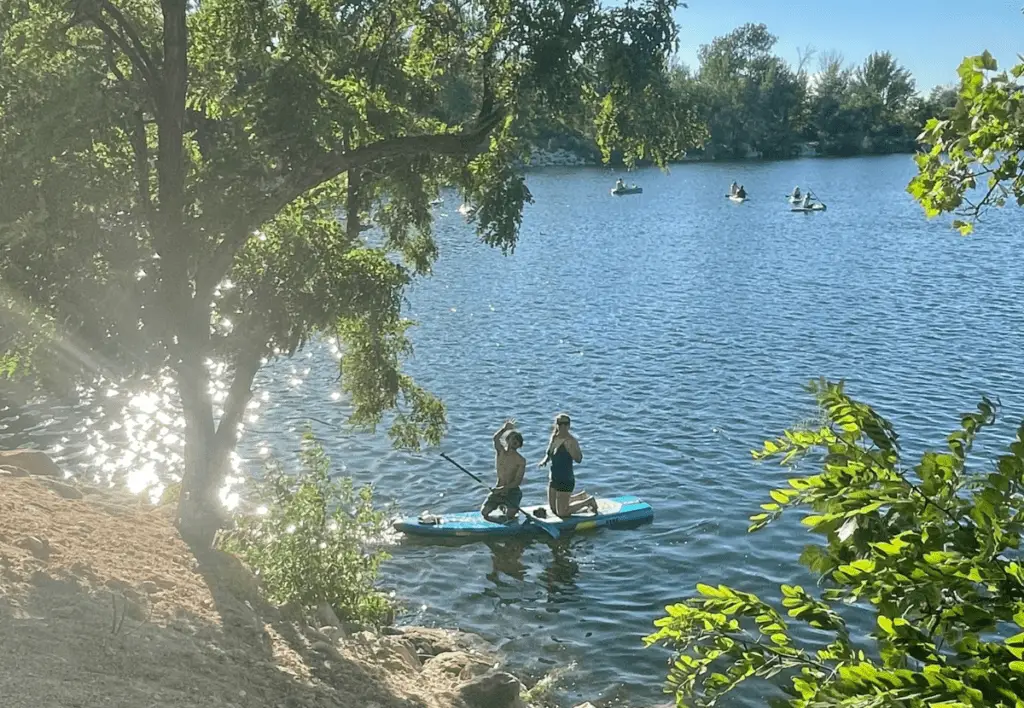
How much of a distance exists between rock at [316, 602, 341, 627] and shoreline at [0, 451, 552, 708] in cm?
2

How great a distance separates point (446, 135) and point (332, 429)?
12934mm

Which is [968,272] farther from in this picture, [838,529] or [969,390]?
[838,529]

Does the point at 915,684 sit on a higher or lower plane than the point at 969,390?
higher

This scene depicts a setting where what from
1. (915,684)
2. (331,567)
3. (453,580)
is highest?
(915,684)

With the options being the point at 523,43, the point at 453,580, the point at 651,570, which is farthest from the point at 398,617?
the point at 523,43

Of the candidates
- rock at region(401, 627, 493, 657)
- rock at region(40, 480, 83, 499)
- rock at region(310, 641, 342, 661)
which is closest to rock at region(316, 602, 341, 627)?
rock at region(310, 641, 342, 661)

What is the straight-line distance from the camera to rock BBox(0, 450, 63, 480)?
18844mm

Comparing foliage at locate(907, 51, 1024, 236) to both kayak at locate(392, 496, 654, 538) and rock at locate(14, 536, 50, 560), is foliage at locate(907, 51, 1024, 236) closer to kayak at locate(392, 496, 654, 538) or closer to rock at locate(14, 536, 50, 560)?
rock at locate(14, 536, 50, 560)

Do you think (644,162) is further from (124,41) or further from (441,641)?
(124,41)

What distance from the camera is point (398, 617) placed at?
Answer: 16.0 metres

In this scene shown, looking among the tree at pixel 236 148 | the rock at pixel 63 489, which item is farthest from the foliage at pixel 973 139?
the rock at pixel 63 489

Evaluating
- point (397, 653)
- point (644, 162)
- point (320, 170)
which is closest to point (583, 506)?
point (397, 653)

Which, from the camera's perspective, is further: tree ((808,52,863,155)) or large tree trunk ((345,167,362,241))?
tree ((808,52,863,155))

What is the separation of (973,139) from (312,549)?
1085cm
